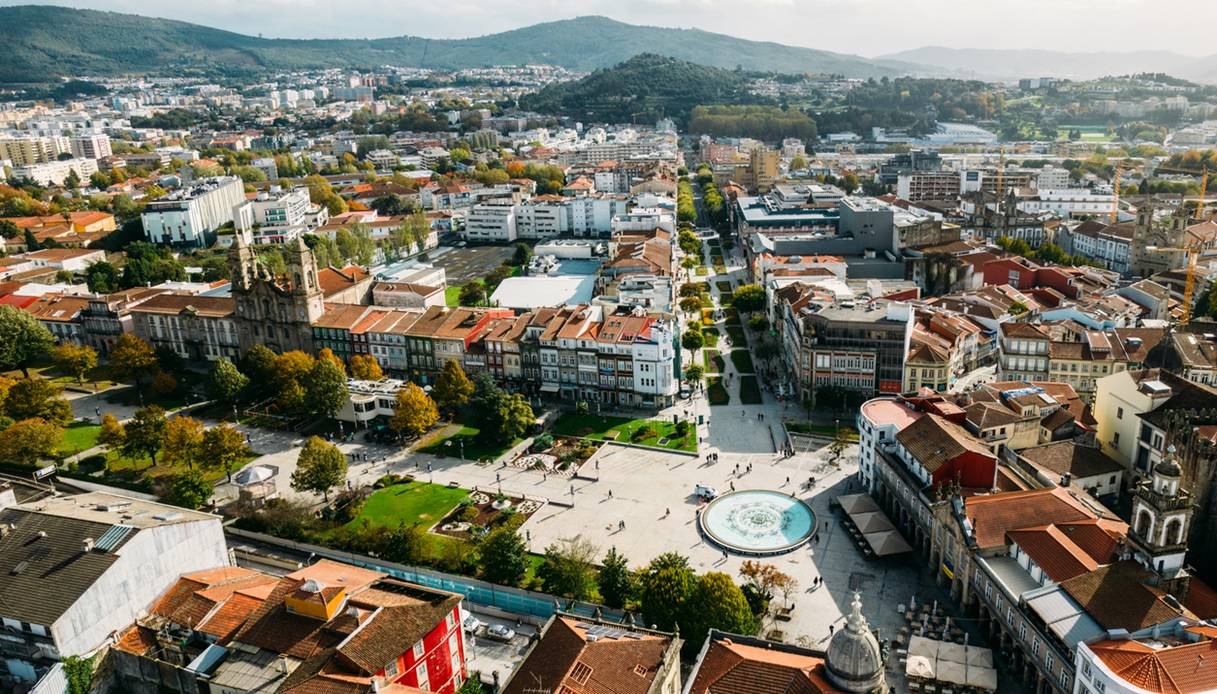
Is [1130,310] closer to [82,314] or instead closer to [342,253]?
[342,253]

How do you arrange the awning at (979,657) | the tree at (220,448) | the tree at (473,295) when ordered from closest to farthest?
1. the awning at (979,657)
2. the tree at (220,448)
3. the tree at (473,295)

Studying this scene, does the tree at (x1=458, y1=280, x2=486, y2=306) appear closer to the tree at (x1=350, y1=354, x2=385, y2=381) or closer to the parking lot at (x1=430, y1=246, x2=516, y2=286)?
the parking lot at (x1=430, y1=246, x2=516, y2=286)

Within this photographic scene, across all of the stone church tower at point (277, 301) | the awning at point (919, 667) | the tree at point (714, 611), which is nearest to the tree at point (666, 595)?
the tree at point (714, 611)

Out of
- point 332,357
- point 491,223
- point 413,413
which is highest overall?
point 491,223

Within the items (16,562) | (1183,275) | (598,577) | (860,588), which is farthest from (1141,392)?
(16,562)

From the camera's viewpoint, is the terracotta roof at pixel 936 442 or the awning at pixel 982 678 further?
the terracotta roof at pixel 936 442

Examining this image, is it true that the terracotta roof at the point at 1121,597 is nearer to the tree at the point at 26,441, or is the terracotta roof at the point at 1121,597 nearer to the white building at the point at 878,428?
the white building at the point at 878,428

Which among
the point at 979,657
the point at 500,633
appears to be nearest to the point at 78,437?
the point at 500,633

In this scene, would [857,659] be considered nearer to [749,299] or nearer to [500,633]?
[500,633]
